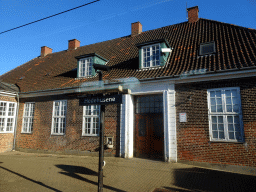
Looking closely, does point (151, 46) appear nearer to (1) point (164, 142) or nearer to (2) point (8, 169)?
(1) point (164, 142)

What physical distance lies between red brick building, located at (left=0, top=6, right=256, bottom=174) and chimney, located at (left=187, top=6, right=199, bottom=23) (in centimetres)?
7

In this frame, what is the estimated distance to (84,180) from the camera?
6055 millimetres

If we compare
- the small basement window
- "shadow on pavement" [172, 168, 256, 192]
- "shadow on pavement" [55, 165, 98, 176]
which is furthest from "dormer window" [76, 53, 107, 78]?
"shadow on pavement" [172, 168, 256, 192]

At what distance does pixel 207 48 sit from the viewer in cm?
987

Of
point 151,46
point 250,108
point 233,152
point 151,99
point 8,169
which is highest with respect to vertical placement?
point 151,46

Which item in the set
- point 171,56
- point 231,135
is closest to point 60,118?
Result: point 171,56

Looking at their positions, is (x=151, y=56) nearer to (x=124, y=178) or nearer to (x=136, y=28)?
(x=136, y=28)

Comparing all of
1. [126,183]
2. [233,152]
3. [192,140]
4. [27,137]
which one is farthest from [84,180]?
[27,137]

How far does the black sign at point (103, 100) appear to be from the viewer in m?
4.65

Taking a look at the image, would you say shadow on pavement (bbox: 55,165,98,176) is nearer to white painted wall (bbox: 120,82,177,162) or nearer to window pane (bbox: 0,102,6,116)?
white painted wall (bbox: 120,82,177,162)

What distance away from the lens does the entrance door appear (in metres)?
9.26

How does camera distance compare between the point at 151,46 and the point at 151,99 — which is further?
the point at 151,46

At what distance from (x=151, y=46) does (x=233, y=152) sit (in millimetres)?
6614

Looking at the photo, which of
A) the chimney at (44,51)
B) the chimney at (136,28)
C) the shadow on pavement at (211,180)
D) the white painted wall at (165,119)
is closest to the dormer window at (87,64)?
the white painted wall at (165,119)
